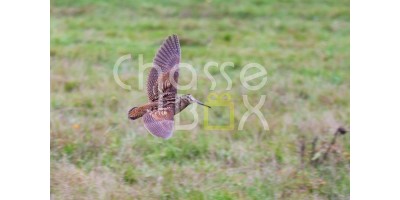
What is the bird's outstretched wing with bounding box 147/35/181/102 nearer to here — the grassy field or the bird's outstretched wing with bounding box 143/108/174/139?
the bird's outstretched wing with bounding box 143/108/174/139

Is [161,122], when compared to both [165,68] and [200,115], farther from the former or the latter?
[200,115]

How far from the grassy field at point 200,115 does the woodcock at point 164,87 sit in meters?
0.59

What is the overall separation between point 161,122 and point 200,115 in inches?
82.7

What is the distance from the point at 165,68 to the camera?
3092 mm

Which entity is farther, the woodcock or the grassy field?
the grassy field

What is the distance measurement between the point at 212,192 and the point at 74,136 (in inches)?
50.9

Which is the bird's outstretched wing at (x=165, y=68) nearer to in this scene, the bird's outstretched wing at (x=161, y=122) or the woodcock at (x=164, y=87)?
the woodcock at (x=164, y=87)

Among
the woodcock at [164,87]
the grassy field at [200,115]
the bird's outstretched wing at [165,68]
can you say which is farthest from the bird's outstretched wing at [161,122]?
the grassy field at [200,115]

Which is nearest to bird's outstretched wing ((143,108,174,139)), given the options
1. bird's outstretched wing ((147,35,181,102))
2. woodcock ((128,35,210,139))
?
woodcock ((128,35,210,139))

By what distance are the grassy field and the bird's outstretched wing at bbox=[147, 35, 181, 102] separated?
1.92 ft

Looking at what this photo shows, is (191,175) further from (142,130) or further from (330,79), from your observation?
(330,79)

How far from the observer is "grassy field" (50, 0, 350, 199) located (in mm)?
4320
